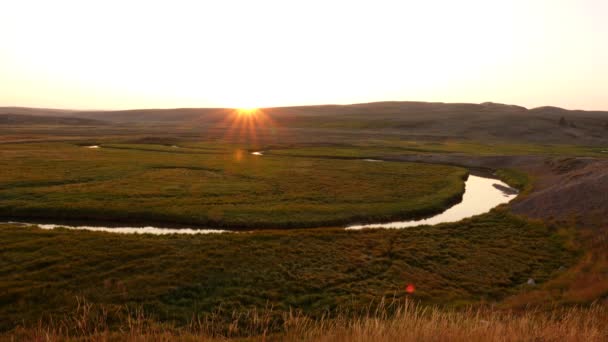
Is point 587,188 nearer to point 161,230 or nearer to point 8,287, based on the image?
point 161,230

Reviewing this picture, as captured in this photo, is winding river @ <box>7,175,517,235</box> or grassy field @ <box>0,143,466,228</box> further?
grassy field @ <box>0,143,466,228</box>

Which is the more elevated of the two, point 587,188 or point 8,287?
point 587,188

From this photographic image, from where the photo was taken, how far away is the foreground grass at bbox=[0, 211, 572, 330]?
52.0ft

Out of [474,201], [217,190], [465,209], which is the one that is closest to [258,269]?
[217,190]

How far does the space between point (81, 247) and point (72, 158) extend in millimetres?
45380

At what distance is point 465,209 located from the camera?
122 ft

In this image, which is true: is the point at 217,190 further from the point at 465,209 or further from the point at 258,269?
the point at 465,209

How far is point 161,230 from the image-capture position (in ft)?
92.8

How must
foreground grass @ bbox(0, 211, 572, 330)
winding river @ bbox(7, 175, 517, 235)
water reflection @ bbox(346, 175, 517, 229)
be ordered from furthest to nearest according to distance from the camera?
1. water reflection @ bbox(346, 175, 517, 229)
2. winding river @ bbox(7, 175, 517, 235)
3. foreground grass @ bbox(0, 211, 572, 330)

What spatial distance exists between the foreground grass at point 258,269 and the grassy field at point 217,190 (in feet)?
20.1

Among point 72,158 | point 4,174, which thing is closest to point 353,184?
point 4,174

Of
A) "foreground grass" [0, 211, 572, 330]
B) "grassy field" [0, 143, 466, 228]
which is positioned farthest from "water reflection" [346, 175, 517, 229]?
"foreground grass" [0, 211, 572, 330]

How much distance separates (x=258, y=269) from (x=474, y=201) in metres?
29.6

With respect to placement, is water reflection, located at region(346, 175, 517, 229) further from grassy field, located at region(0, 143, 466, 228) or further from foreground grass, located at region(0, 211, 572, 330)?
foreground grass, located at region(0, 211, 572, 330)
